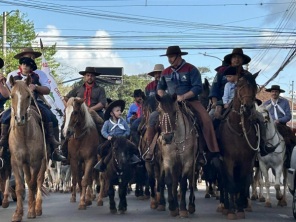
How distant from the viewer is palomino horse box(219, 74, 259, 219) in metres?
14.9

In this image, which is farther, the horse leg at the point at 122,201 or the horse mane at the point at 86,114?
the horse mane at the point at 86,114

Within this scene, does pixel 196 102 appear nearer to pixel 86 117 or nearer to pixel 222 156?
pixel 222 156

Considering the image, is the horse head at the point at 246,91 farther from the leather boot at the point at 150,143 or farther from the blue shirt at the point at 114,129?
the blue shirt at the point at 114,129

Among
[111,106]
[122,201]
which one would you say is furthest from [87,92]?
[122,201]

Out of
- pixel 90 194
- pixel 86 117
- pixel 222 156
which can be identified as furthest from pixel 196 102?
pixel 90 194

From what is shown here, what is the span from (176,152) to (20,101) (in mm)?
3148

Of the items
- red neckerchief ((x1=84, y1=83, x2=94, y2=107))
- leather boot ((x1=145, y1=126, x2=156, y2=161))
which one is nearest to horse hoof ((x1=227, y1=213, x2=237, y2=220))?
leather boot ((x1=145, y1=126, x2=156, y2=161))

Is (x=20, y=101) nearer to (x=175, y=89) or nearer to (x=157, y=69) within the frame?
(x=175, y=89)

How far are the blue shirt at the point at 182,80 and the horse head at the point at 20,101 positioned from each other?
3076mm

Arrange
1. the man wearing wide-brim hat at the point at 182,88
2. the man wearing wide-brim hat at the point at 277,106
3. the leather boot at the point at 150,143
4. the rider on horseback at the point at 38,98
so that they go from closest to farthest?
the rider on horseback at the point at 38,98 → the man wearing wide-brim hat at the point at 182,88 → the leather boot at the point at 150,143 → the man wearing wide-brim hat at the point at 277,106

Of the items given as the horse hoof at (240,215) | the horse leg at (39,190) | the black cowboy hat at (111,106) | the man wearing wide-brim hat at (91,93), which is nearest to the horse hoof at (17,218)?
the horse leg at (39,190)

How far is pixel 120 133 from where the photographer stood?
17.3m

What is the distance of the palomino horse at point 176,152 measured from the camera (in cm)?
1461

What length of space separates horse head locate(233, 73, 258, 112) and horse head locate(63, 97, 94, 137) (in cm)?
391
